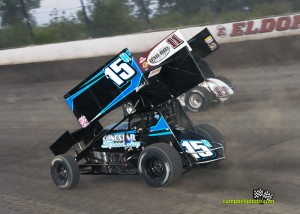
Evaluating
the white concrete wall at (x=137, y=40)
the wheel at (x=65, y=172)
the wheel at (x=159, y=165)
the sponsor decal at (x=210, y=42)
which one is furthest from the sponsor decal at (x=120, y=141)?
the white concrete wall at (x=137, y=40)

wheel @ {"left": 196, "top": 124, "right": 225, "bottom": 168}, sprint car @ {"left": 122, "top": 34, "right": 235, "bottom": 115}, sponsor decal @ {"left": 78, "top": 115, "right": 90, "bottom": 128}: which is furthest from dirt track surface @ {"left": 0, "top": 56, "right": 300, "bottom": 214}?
sponsor decal @ {"left": 78, "top": 115, "right": 90, "bottom": 128}

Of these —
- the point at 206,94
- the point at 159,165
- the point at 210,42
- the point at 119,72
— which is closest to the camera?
the point at 119,72

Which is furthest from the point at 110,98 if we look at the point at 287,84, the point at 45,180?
the point at 287,84

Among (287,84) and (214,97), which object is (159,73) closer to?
(214,97)

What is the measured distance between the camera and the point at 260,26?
17969 mm

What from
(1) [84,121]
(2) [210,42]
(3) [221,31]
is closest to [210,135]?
(1) [84,121]

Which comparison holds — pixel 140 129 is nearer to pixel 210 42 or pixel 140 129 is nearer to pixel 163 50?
pixel 163 50

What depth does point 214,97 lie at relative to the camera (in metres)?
12.3

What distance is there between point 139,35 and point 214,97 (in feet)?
28.5

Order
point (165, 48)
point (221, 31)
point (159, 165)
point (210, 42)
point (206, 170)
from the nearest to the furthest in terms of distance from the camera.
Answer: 1. point (159, 165)
2. point (206, 170)
3. point (165, 48)
4. point (210, 42)
5. point (221, 31)

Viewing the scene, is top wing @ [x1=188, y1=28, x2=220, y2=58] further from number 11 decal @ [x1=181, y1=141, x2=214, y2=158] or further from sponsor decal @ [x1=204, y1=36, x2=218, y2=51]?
number 11 decal @ [x1=181, y1=141, x2=214, y2=158]

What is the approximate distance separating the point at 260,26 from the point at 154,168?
12.3m

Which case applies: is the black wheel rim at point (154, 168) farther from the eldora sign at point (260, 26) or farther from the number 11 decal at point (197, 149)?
the eldora sign at point (260, 26)

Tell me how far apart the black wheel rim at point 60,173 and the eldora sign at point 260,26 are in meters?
12.0
